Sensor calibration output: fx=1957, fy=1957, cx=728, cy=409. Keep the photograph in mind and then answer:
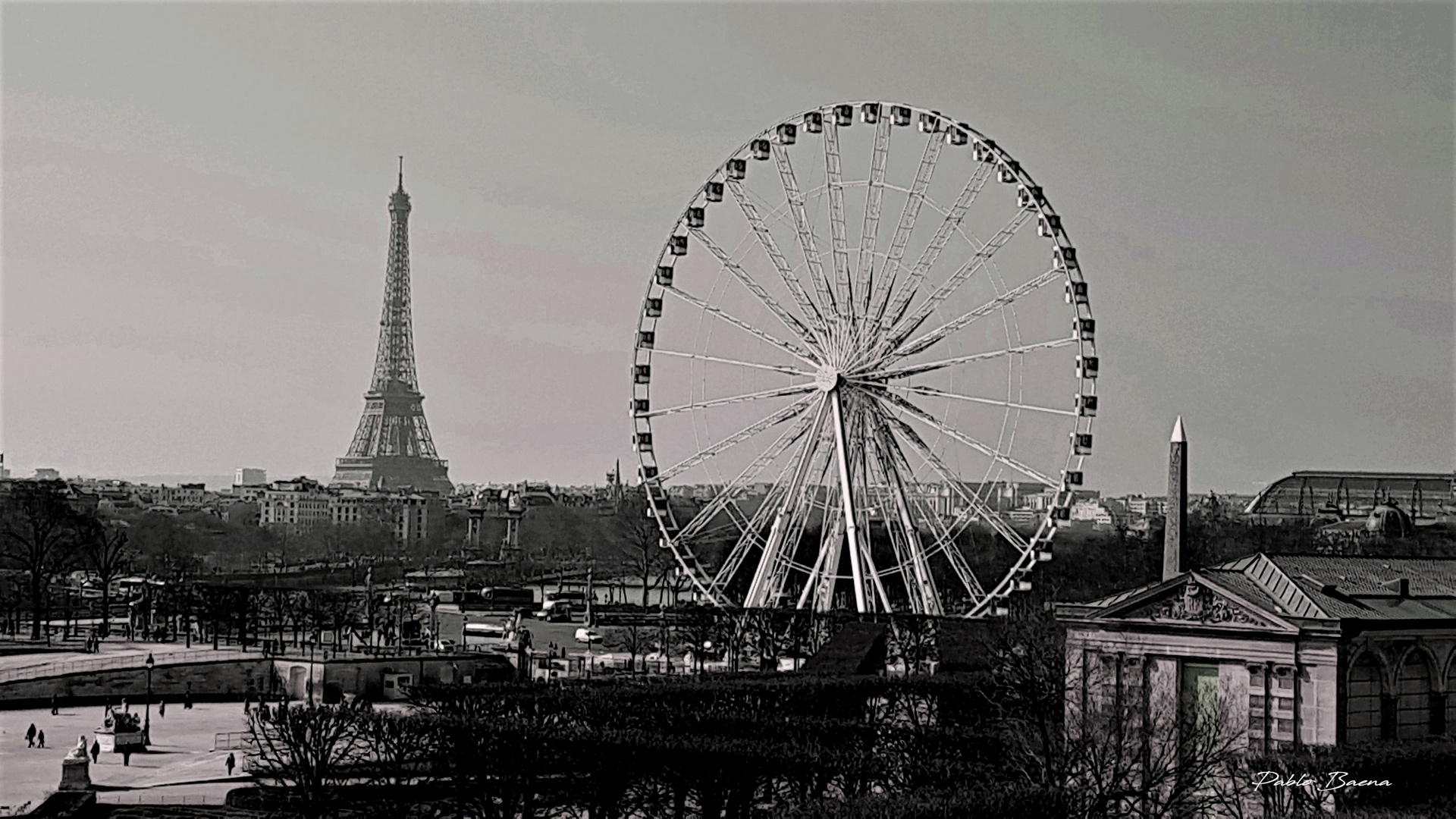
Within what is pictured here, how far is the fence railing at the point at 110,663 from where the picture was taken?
55.3m

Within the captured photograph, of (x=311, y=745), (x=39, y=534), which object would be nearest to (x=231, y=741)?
(x=311, y=745)

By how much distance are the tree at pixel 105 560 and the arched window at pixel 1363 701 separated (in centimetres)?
5419

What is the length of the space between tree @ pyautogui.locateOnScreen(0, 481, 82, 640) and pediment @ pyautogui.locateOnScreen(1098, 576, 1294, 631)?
5297 cm

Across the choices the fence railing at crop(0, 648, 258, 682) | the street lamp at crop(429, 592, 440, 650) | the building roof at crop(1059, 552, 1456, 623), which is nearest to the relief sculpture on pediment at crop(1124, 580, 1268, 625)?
the building roof at crop(1059, 552, 1456, 623)

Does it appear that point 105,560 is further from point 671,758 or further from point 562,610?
point 671,758

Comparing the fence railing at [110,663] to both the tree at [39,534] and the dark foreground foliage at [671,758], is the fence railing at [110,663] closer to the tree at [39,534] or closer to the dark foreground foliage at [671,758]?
the tree at [39,534]

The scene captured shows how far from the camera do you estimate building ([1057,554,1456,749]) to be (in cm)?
2589

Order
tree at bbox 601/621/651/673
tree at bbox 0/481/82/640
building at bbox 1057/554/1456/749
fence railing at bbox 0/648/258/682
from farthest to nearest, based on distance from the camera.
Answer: tree at bbox 0/481/82/640 → tree at bbox 601/621/651/673 → fence railing at bbox 0/648/258/682 → building at bbox 1057/554/1456/749

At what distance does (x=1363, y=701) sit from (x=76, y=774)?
76.5 ft

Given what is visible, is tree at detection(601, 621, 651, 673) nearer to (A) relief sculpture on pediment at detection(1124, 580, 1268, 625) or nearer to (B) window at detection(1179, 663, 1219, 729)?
(A) relief sculpture on pediment at detection(1124, 580, 1268, 625)

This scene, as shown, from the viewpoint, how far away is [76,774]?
120 ft

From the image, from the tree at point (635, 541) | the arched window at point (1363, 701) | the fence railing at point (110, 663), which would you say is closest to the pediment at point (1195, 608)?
the arched window at point (1363, 701)

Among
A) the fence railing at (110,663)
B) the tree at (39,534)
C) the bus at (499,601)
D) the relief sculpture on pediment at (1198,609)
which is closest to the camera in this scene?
the relief sculpture on pediment at (1198,609)

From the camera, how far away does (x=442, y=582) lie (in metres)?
137
